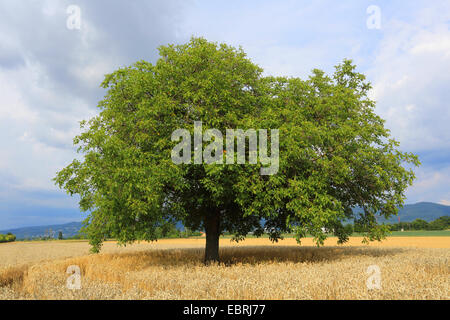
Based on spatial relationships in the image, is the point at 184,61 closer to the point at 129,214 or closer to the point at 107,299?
the point at 129,214

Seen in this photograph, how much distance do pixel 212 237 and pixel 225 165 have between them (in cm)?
710

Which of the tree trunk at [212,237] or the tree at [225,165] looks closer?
the tree at [225,165]

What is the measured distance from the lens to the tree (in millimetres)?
15297

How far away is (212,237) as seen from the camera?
20312 millimetres

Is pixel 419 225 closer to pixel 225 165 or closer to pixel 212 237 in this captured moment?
pixel 212 237

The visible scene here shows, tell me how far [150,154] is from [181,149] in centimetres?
158

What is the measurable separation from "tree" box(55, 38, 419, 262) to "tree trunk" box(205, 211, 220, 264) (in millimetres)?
65

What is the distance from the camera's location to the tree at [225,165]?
15.3 metres

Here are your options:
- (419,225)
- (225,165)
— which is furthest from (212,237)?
(419,225)

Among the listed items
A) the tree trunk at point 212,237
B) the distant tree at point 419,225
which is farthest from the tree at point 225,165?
the distant tree at point 419,225

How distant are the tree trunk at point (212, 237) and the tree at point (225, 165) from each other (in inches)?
2.6

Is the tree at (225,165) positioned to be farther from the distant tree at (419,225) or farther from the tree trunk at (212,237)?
the distant tree at (419,225)

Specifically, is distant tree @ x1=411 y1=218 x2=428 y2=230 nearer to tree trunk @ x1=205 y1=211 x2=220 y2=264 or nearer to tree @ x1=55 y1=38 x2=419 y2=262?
tree @ x1=55 y1=38 x2=419 y2=262
